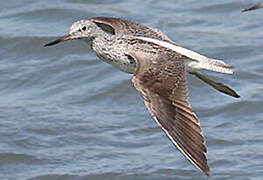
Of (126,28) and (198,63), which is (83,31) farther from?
(198,63)

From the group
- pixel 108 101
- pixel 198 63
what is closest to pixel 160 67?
pixel 198 63

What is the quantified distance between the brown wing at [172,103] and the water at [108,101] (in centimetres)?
197

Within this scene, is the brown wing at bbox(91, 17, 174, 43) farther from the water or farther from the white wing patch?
the water

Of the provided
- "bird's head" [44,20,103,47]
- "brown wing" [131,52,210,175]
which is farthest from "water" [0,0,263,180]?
"brown wing" [131,52,210,175]

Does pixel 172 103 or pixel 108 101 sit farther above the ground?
pixel 172 103

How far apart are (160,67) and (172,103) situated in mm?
455

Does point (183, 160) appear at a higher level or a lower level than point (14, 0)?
lower

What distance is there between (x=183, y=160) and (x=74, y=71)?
101 inches

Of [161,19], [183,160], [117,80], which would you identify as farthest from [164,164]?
[161,19]

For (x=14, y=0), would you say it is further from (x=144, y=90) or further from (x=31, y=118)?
(x=144, y=90)

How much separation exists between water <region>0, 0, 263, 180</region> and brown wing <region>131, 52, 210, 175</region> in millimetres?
1967

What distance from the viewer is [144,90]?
6.93m

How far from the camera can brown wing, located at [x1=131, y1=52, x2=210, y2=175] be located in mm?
6645

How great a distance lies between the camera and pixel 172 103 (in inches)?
276
